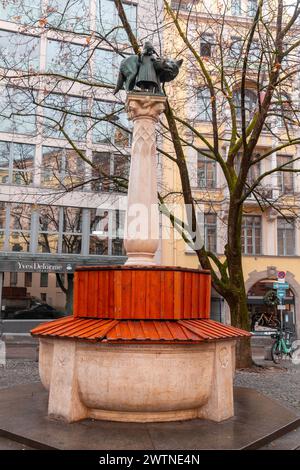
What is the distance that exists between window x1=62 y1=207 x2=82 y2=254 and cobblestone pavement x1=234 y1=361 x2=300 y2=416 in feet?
45.1

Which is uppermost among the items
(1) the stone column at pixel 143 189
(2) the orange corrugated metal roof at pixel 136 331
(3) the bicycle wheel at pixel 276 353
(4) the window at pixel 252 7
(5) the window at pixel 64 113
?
(4) the window at pixel 252 7

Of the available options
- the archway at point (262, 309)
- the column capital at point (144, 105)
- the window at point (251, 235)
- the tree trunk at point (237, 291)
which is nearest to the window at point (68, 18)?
the column capital at point (144, 105)

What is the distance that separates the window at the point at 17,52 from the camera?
1241 centimetres

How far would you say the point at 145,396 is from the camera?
589 cm

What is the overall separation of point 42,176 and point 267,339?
15.0 metres

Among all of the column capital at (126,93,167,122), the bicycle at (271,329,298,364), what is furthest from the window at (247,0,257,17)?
the bicycle at (271,329,298,364)

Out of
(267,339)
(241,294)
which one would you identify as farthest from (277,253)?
(241,294)

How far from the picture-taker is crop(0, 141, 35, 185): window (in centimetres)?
2442

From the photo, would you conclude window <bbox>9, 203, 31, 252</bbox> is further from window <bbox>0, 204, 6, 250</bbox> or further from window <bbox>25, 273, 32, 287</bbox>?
window <bbox>25, 273, 32, 287</bbox>

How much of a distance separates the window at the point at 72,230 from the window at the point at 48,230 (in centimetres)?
43

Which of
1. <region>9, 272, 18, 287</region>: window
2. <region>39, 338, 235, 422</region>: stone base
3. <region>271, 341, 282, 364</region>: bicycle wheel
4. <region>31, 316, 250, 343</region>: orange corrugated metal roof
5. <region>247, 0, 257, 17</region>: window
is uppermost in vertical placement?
<region>247, 0, 257, 17</region>: window

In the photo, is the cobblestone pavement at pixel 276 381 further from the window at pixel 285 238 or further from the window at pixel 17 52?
the window at pixel 285 238

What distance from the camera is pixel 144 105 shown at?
24.3 ft

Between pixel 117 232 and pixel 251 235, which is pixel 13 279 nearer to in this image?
pixel 117 232
